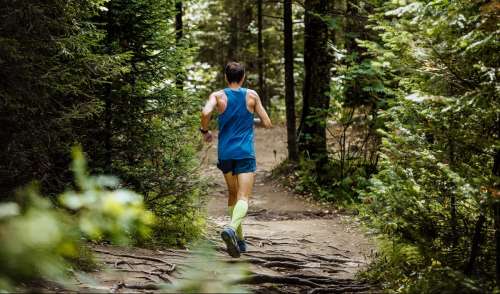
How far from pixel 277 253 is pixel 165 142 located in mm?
2421

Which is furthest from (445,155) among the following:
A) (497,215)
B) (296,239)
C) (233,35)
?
(233,35)

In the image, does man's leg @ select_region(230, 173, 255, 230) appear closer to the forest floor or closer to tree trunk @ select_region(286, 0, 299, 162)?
the forest floor

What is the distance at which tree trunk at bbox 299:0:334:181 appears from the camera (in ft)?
50.7

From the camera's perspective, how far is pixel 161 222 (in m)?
8.36

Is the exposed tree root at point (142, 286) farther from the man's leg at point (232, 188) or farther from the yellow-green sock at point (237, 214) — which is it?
the man's leg at point (232, 188)

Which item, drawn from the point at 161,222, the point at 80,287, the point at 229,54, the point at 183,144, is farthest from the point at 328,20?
the point at 229,54

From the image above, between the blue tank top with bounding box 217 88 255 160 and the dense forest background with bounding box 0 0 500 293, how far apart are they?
148 cm

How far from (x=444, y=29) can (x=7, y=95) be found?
4.44 metres

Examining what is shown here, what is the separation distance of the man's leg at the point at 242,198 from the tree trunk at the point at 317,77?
8317mm

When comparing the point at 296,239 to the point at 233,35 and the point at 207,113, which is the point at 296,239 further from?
the point at 233,35

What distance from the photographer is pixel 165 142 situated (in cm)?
858

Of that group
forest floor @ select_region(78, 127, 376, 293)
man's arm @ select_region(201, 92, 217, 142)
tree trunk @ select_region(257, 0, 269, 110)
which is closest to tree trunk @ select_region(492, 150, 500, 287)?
forest floor @ select_region(78, 127, 376, 293)

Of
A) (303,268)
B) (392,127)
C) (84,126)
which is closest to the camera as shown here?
(392,127)

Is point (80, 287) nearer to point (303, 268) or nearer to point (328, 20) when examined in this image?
point (303, 268)
